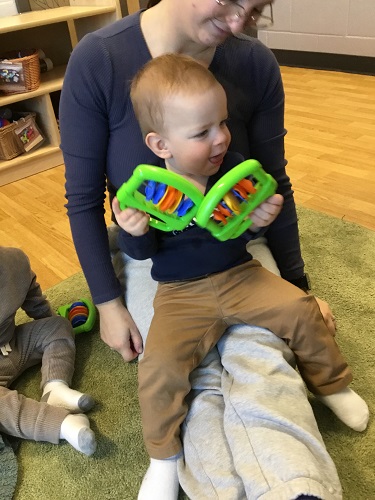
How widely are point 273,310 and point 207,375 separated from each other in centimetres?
16

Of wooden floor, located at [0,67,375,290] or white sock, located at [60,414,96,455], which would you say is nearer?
white sock, located at [60,414,96,455]

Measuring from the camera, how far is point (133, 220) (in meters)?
0.77

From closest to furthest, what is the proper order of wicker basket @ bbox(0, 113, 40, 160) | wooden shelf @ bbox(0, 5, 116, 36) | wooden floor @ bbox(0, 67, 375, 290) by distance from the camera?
wooden floor @ bbox(0, 67, 375, 290) < wooden shelf @ bbox(0, 5, 116, 36) < wicker basket @ bbox(0, 113, 40, 160)

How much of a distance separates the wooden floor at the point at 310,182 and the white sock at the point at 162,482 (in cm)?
77

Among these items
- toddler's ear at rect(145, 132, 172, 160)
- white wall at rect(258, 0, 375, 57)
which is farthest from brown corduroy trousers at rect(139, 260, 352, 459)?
white wall at rect(258, 0, 375, 57)

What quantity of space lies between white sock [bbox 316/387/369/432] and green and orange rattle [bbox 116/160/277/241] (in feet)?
1.16

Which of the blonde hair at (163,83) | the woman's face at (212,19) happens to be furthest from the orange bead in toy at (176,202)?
the woman's face at (212,19)

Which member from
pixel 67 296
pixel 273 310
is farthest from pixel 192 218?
pixel 67 296

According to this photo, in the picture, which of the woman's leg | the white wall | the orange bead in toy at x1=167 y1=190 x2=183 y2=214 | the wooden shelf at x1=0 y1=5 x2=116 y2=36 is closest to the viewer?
the woman's leg

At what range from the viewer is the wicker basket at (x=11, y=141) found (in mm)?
2076

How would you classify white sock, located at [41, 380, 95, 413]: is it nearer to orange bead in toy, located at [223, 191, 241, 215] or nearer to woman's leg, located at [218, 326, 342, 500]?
woman's leg, located at [218, 326, 342, 500]

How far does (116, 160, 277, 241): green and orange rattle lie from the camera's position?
722mm

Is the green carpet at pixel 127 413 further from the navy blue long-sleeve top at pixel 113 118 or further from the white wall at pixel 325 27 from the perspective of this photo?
the white wall at pixel 325 27

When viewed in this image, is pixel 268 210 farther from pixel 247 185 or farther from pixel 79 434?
pixel 79 434
